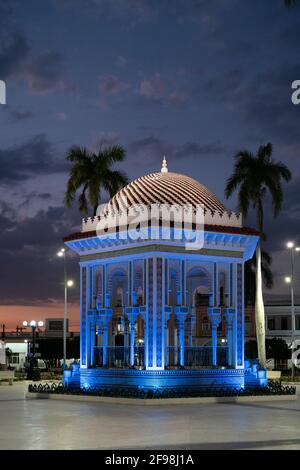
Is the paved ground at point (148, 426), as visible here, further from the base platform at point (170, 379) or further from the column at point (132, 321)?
the column at point (132, 321)

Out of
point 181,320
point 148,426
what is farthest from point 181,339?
point 148,426

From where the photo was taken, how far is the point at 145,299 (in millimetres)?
31781

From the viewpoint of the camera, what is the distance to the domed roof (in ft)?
109

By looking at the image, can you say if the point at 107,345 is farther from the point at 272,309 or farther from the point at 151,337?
the point at 272,309

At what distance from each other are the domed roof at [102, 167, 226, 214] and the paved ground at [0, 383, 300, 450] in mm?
8316

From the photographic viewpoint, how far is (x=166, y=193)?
3334 cm

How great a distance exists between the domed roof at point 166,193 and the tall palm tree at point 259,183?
11.5 meters

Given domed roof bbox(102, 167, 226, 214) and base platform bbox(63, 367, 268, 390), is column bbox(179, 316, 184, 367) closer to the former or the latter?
base platform bbox(63, 367, 268, 390)

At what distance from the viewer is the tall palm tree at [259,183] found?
46.1 metres

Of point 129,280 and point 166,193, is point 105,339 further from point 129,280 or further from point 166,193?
point 166,193

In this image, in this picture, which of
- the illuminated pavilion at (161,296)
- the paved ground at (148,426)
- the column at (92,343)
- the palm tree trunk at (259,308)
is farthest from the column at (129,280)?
the palm tree trunk at (259,308)

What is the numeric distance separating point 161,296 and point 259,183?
656 inches

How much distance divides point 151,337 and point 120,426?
32.7ft
